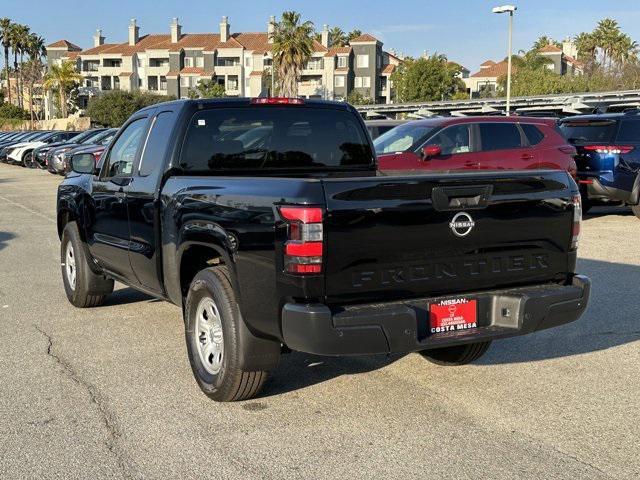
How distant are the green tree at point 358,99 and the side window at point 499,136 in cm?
7254

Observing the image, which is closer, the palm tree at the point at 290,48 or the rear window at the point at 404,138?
the rear window at the point at 404,138

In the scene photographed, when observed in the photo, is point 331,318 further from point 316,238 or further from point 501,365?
point 501,365

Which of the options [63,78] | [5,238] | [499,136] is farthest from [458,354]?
[63,78]

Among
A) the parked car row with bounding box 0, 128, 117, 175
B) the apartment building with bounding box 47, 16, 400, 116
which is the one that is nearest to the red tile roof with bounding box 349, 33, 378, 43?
the apartment building with bounding box 47, 16, 400, 116

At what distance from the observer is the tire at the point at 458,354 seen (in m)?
5.58

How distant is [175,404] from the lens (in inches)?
192

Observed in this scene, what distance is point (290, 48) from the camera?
6656 cm

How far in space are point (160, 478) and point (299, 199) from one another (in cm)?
154

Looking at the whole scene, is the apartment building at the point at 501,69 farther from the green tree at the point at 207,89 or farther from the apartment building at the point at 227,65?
the green tree at the point at 207,89

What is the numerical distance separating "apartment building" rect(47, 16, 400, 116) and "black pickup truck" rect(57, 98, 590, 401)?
89.0 m

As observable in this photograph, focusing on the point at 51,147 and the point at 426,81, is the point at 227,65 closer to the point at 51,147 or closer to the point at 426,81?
the point at 426,81

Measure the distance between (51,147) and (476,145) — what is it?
840 inches

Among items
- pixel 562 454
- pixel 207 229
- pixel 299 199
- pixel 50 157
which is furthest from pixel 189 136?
pixel 50 157

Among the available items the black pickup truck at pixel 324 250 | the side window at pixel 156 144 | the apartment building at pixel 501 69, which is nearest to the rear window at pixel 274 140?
the black pickup truck at pixel 324 250
